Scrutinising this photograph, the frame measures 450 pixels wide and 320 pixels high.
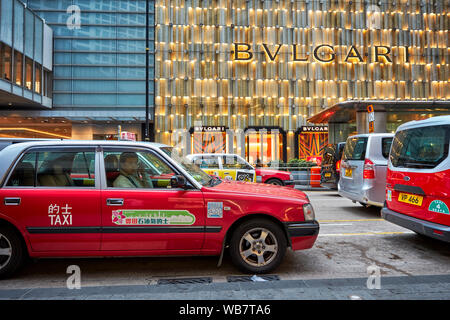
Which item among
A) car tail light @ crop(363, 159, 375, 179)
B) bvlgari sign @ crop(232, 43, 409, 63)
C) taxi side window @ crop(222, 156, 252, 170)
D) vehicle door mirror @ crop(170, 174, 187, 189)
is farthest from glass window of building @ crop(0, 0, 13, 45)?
car tail light @ crop(363, 159, 375, 179)

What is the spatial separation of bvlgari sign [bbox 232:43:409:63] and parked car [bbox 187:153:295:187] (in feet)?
62.5

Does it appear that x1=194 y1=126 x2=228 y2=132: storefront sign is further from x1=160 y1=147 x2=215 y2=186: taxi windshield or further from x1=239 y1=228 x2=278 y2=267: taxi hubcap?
x1=239 y1=228 x2=278 y2=267: taxi hubcap

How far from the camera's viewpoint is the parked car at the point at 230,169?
36.0 ft

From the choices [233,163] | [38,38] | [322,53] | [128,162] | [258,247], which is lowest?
[258,247]

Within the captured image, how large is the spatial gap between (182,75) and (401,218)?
25.9 metres

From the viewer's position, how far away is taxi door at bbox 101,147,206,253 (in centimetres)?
352

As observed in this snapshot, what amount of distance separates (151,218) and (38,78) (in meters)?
26.5

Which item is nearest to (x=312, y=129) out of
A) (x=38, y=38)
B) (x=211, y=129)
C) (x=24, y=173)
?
(x=211, y=129)

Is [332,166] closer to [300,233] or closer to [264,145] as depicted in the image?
[300,233]

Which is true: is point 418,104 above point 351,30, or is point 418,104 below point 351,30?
below

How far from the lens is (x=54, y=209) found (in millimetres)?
3482

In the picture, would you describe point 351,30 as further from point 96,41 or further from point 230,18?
point 96,41
